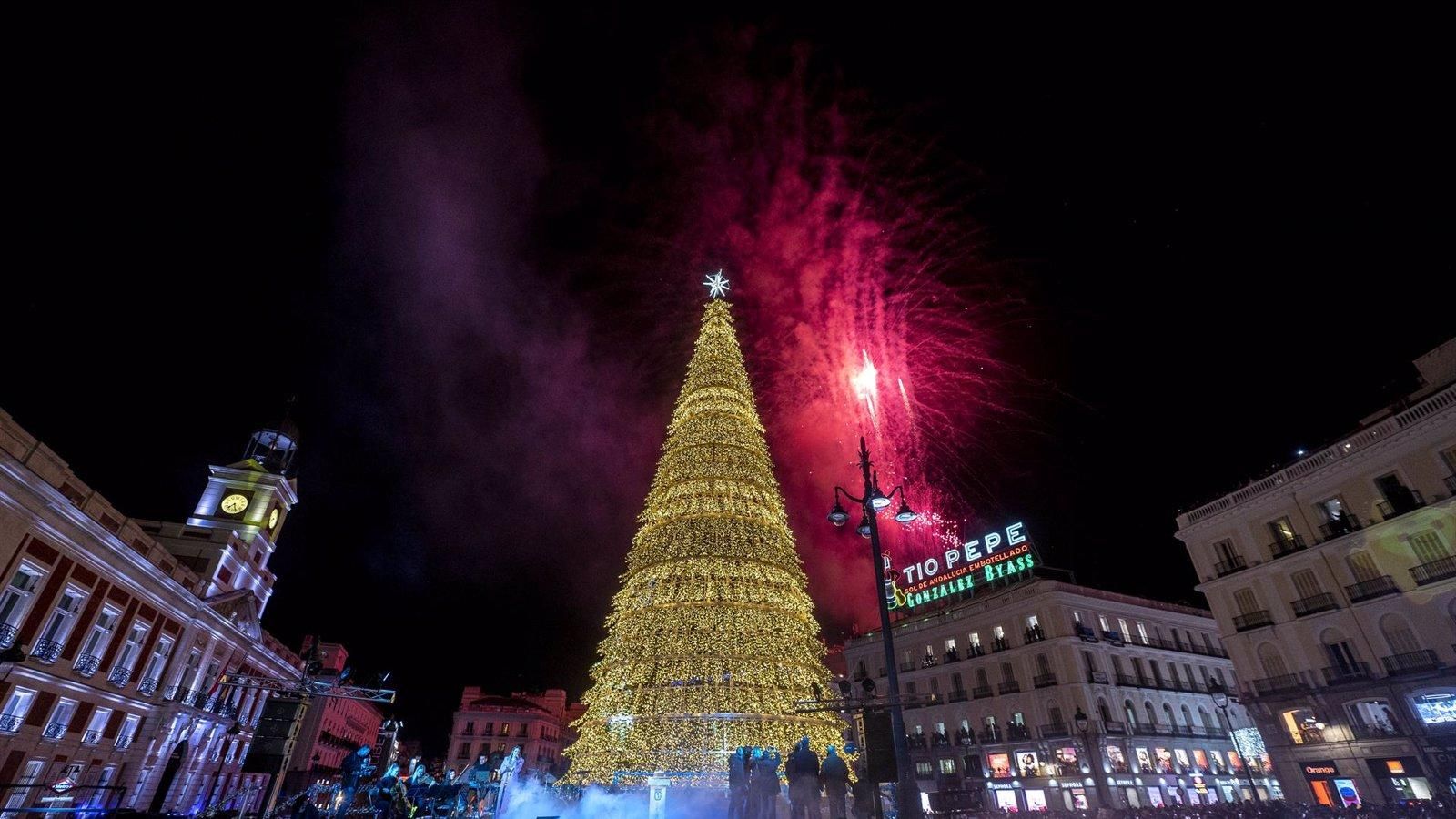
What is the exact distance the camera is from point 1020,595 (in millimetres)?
39812

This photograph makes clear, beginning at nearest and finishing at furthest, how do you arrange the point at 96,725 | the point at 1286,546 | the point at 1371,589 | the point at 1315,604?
the point at 1371,589, the point at 96,725, the point at 1315,604, the point at 1286,546

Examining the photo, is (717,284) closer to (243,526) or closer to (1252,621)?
(1252,621)

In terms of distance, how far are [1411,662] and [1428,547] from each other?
159 inches

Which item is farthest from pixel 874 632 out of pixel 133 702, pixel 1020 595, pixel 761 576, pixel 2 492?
pixel 2 492

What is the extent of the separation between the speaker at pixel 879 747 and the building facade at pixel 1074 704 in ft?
89.8

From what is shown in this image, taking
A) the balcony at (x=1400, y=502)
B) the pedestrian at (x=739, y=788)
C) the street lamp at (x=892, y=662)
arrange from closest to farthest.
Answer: the street lamp at (x=892, y=662) < the pedestrian at (x=739, y=788) < the balcony at (x=1400, y=502)

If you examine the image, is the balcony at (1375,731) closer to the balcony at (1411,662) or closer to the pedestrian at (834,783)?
the balcony at (1411,662)

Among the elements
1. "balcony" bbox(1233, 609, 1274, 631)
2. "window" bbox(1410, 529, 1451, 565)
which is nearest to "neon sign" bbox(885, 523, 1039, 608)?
"balcony" bbox(1233, 609, 1274, 631)

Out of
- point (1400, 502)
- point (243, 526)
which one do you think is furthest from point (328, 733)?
point (1400, 502)

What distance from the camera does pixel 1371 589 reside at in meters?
23.5

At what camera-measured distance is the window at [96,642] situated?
883 inches

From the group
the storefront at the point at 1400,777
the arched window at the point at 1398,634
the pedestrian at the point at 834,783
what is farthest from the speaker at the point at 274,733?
the arched window at the point at 1398,634

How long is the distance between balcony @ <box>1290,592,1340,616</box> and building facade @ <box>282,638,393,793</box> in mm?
58177

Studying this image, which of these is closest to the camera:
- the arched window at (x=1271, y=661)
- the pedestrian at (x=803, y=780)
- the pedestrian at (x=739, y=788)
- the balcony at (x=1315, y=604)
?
the pedestrian at (x=803, y=780)
